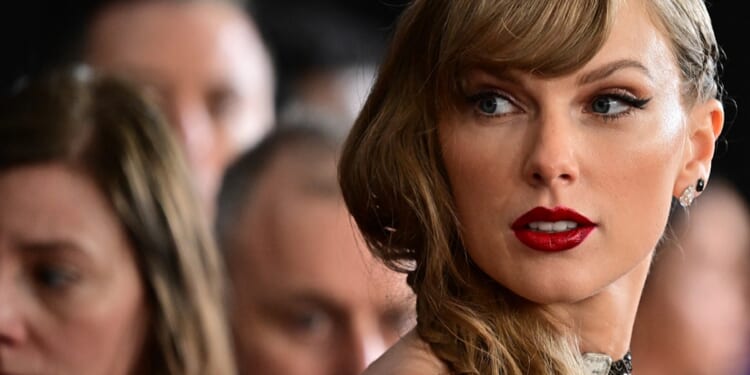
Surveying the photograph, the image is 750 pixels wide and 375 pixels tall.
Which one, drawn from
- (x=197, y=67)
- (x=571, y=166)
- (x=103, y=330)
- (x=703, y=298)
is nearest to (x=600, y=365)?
(x=571, y=166)

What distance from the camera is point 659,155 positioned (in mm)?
3223

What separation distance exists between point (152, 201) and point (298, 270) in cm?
65

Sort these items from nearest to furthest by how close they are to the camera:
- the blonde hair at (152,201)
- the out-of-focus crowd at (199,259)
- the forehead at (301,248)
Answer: the out-of-focus crowd at (199,259) → the blonde hair at (152,201) → the forehead at (301,248)

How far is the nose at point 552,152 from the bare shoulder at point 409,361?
0.36m

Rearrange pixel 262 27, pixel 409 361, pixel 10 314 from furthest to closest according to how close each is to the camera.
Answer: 1. pixel 262 27
2. pixel 10 314
3. pixel 409 361

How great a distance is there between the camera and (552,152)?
10.1 ft

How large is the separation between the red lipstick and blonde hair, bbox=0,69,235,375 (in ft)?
7.20

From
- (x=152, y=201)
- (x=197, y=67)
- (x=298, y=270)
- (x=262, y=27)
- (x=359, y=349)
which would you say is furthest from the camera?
(x=262, y=27)

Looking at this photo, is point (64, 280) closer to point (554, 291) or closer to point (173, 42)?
point (554, 291)

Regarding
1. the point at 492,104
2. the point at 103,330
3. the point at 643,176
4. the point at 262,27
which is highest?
the point at 492,104

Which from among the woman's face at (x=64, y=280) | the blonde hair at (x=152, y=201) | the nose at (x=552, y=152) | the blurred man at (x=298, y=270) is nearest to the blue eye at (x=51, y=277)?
the woman's face at (x=64, y=280)

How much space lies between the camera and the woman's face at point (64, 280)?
197 inches

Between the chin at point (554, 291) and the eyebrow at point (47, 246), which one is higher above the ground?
the chin at point (554, 291)

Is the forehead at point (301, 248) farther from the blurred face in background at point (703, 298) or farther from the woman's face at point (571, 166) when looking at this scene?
the woman's face at point (571, 166)
